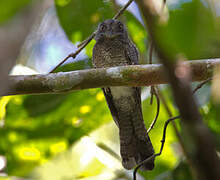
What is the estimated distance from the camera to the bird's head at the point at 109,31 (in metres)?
3.81

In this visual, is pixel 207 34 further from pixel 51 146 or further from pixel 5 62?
pixel 51 146

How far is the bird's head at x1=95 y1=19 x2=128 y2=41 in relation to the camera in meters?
3.81

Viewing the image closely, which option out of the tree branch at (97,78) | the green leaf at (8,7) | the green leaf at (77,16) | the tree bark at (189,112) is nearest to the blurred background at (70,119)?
the green leaf at (77,16)

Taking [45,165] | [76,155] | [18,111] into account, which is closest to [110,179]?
[76,155]

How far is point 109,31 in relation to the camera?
3812 mm

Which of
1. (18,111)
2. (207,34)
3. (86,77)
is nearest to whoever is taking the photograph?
(207,34)

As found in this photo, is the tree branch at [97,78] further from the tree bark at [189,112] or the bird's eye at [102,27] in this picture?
the tree bark at [189,112]

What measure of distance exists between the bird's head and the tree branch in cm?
139

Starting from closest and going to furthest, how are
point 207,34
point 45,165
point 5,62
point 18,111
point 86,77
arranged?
1. point 207,34
2. point 5,62
3. point 86,77
4. point 18,111
5. point 45,165

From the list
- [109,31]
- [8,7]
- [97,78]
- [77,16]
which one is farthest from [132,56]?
[8,7]

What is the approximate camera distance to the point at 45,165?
13.1 ft

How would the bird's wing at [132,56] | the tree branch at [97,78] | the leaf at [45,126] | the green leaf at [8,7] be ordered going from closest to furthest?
1. the green leaf at [8,7]
2. the tree branch at [97,78]
3. the leaf at [45,126]
4. the bird's wing at [132,56]

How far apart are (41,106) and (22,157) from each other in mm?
608

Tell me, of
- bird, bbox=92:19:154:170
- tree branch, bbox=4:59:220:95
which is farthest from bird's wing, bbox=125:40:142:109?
tree branch, bbox=4:59:220:95
